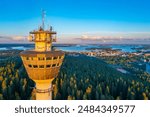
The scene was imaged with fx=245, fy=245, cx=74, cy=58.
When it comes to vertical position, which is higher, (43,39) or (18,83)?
(43,39)

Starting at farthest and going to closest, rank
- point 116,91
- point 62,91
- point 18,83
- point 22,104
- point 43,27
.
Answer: point 116,91, point 18,83, point 62,91, point 43,27, point 22,104

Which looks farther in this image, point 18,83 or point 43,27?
point 18,83

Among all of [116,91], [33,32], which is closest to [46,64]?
[33,32]

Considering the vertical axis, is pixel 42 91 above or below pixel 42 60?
below

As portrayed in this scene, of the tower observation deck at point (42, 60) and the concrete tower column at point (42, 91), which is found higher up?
the tower observation deck at point (42, 60)

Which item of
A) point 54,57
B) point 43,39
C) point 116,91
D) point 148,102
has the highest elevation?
point 43,39

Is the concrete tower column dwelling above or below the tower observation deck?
below

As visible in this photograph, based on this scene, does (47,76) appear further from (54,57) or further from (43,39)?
(43,39)

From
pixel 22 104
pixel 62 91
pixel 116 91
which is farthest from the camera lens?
pixel 116 91
